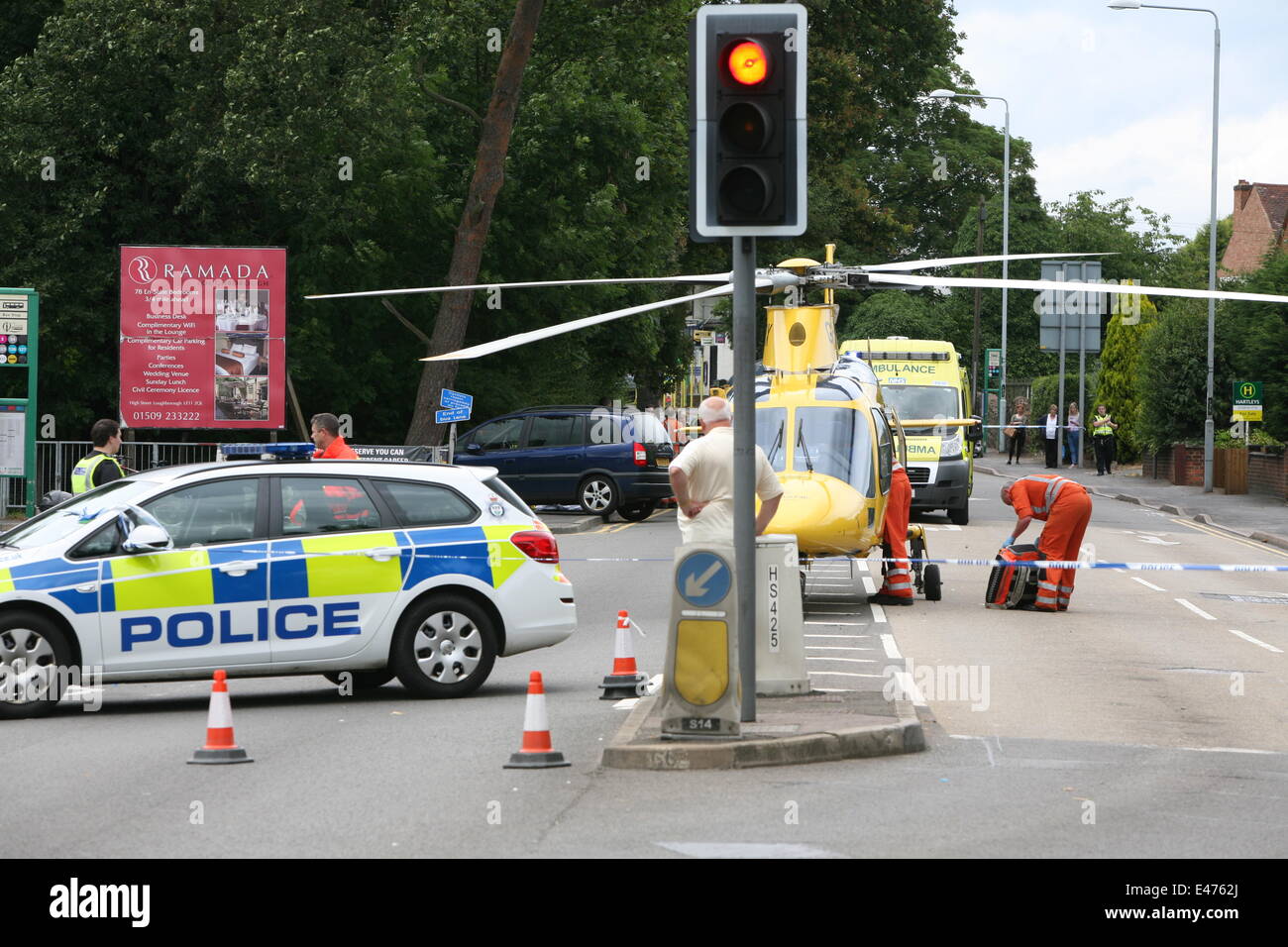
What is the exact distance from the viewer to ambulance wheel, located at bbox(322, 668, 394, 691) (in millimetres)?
12766

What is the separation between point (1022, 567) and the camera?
18.5m

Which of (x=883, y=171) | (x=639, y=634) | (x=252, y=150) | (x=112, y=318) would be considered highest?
(x=883, y=171)

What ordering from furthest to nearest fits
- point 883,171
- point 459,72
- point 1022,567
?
point 883,171, point 459,72, point 1022,567

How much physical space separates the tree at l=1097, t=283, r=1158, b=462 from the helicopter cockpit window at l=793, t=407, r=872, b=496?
115ft

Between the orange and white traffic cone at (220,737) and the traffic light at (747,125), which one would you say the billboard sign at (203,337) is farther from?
the traffic light at (747,125)

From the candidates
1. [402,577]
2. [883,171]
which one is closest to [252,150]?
[402,577]

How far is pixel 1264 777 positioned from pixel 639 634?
7054 mm

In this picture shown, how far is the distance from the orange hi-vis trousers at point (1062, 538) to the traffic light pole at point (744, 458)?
922 centimetres

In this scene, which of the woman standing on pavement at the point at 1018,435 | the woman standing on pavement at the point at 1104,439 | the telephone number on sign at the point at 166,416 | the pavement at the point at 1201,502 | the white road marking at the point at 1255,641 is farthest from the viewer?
the woman standing on pavement at the point at 1018,435

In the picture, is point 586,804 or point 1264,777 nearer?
point 586,804

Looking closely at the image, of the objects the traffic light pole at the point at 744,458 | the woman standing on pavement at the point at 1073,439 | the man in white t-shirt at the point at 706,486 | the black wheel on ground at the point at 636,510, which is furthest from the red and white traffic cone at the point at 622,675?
the woman standing on pavement at the point at 1073,439

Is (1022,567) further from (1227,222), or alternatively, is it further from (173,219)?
(1227,222)

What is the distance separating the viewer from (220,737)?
31.8 ft

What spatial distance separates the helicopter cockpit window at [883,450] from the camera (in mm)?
19031
